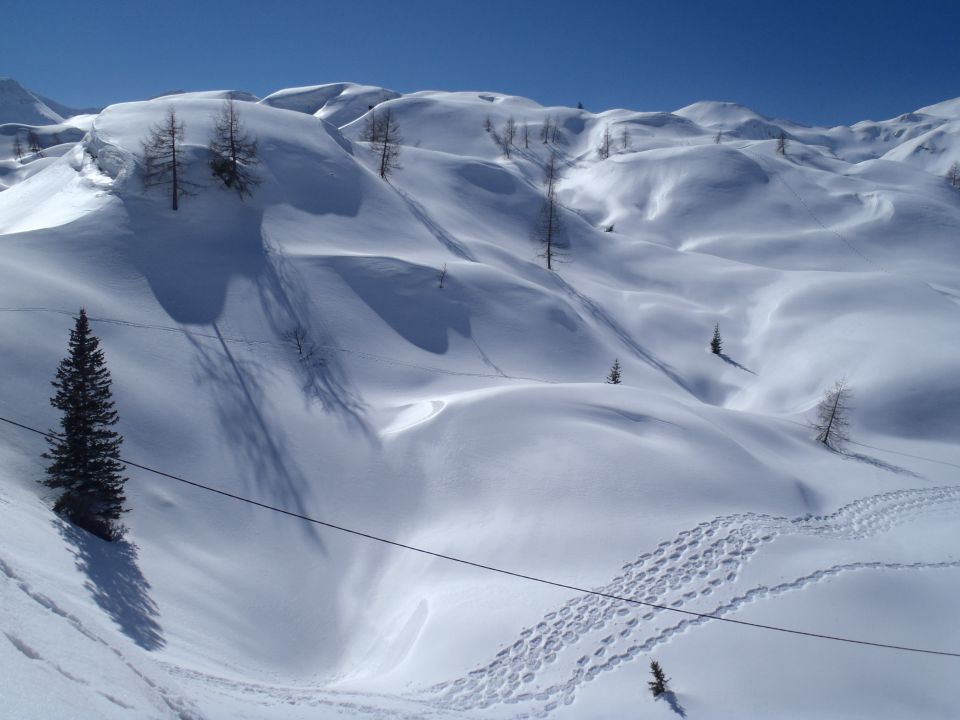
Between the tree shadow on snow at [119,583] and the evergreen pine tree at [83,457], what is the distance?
0.45 metres

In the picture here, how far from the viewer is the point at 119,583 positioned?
953cm

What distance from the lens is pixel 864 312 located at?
3212 centimetres

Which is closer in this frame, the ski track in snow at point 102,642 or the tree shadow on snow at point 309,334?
the ski track in snow at point 102,642

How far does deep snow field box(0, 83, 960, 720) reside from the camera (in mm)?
8430

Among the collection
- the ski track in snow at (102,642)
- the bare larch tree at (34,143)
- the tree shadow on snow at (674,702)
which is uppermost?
the bare larch tree at (34,143)

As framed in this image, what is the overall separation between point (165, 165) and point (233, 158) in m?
3.49

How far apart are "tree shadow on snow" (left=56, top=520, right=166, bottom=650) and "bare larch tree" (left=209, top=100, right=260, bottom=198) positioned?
2316cm

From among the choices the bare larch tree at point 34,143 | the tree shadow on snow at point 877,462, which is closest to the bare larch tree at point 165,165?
the tree shadow on snow at point 877,462

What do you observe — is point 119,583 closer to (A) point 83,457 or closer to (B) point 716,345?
(A) point 83,457

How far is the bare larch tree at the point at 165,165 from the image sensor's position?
1042 inches

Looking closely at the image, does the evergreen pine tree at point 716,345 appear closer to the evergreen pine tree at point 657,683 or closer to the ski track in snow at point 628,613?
the ski track in snow at point 628,613

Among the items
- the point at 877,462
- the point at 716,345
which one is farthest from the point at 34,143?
the point at 877,462

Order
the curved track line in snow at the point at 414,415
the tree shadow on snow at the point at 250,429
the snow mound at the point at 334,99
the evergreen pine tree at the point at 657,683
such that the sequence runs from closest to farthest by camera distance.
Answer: the evergreen pine tree at the point at 657,683
the tree shadow on snow at the point at 250,429
the curved track line in snow at the point at 414,415
the snow mound at the point at 334,99

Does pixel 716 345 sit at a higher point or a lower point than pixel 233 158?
lower
